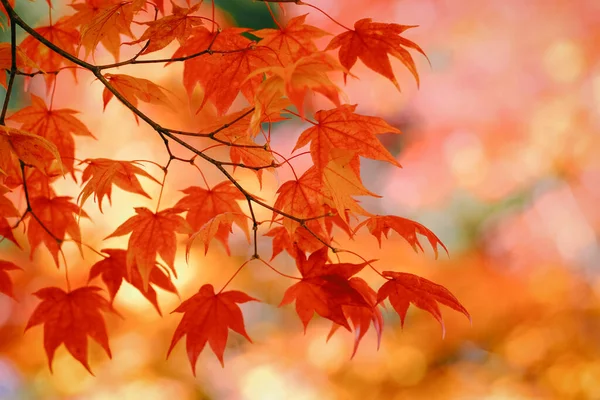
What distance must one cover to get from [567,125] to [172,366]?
1.87 metres

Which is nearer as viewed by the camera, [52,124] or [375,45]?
[375,45]

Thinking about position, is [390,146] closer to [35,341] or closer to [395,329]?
[395,329]

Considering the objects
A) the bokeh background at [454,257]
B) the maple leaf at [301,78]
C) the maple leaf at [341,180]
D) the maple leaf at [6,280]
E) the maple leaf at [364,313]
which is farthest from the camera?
the bokeh background at [454,257]

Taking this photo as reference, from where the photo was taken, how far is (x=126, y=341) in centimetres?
233

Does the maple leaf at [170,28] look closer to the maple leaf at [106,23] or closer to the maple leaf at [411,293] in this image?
the maple leaf at [106,23]

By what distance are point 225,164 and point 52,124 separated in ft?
1.20

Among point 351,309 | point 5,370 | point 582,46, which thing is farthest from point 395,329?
point 351,309

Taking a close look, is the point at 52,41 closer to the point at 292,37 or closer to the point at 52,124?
the point at 52,124

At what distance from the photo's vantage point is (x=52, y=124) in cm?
88

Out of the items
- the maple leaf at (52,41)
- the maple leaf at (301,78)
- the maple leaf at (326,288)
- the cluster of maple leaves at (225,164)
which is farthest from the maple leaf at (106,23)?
the maple leaf at (326,288)

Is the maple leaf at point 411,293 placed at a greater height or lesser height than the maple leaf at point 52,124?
lesser

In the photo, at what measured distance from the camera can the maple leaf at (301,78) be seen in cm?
46

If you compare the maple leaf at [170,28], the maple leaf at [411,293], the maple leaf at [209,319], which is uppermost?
the maple leaf at [170,28]

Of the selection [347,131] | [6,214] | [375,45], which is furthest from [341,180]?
[6,214]
